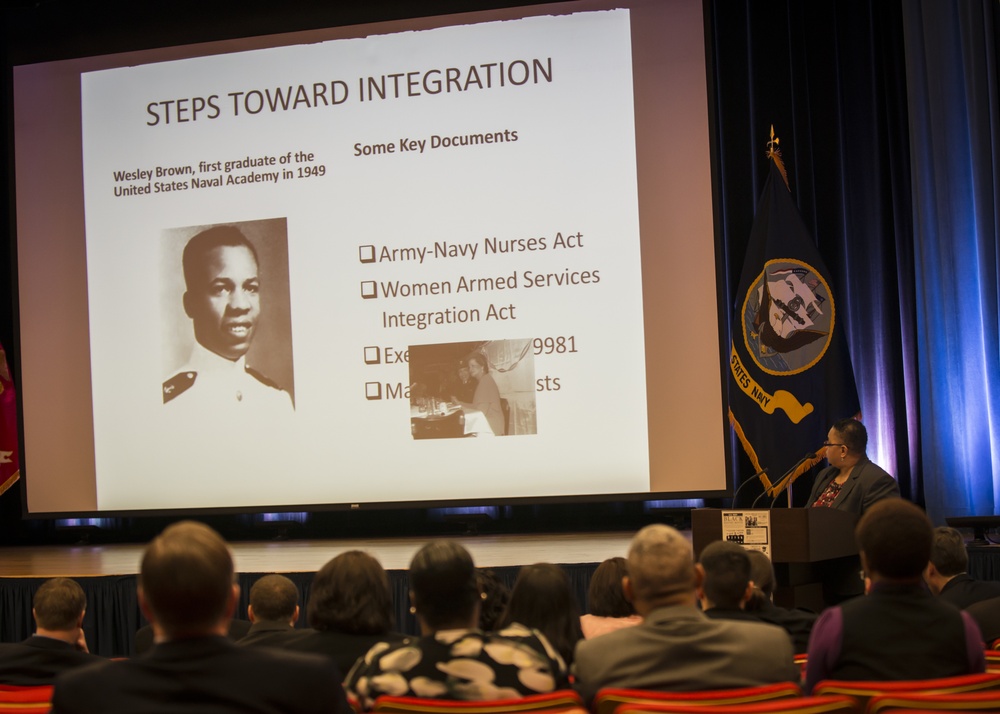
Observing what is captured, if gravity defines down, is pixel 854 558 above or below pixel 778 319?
below

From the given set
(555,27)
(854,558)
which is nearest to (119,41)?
(555,27)

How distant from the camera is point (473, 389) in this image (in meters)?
6.65

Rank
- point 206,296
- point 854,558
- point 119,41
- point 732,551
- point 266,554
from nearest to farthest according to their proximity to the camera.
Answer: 1. point 732,551
2. point 854,558
3. point 266,554
4. point 206,296
5. point 119,41

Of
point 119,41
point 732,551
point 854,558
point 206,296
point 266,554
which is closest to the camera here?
point 732,551

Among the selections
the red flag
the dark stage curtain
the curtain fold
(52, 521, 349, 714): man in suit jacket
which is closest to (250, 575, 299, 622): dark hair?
(52, 521, 349, 714): man in suit jacket

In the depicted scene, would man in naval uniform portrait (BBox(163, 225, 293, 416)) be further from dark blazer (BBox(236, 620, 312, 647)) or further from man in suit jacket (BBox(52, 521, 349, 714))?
man in suit jacket (BBox(52, 521, 349, 714))

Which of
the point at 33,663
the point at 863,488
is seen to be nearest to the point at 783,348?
the point at 863,488

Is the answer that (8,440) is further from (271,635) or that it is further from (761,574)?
(761,574)

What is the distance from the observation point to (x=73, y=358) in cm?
743

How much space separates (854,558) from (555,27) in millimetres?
3828

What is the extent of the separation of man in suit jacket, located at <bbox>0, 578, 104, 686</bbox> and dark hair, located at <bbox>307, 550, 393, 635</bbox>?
61 centimetres

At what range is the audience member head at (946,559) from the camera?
349 cm

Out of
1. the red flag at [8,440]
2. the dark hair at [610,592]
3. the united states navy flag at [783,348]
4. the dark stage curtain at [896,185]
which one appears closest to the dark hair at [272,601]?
the dark hair at [610,592]

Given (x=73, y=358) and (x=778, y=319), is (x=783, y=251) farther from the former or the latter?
(x=73, y=358)
